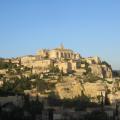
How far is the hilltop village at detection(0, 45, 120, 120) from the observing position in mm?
38094

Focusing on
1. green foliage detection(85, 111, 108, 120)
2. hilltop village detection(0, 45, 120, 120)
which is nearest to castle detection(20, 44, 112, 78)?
hilltop village detection(0, 45, 120, 120)

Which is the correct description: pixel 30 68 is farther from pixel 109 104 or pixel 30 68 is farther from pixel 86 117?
pixel 86 117

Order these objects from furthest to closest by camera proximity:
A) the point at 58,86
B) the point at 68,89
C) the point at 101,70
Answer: the point at 101,70 < the point at 58,86 < the point at 68,89

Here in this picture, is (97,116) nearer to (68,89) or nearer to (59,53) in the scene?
(68,89)

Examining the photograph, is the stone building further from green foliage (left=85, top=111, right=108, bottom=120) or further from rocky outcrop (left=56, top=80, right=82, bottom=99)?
green foliage (left=85, top=111, right=108, bottom=120)

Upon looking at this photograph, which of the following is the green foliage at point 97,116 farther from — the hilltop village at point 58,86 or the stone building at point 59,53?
the stone building at point 59,53

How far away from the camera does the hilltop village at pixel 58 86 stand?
38094 mm

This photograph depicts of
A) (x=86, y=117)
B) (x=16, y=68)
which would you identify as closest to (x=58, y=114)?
(x=86, y=117)

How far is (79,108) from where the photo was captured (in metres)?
38.4

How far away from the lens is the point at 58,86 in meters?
44.7

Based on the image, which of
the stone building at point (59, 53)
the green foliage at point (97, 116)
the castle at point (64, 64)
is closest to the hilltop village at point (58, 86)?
the castle at point (64, 64)

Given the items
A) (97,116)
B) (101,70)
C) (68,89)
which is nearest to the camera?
(97,116)

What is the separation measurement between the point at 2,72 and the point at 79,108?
14545 millimetres

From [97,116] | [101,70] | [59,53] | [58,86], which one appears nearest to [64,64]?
[101,70]
